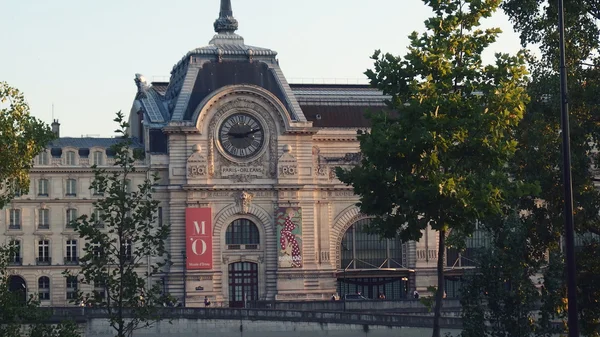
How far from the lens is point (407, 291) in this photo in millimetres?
114250

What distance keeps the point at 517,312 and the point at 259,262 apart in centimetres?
6314

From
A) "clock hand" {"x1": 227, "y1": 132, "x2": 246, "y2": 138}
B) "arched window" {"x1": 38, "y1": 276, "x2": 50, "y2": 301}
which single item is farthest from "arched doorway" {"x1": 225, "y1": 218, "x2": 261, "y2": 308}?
"arched window" {"x1": 38, "y1": 276, "x2": 50, "y2": 301}

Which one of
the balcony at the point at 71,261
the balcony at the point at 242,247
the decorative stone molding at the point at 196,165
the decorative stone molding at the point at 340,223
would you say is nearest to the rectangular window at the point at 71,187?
the balcony at the point at 71,261

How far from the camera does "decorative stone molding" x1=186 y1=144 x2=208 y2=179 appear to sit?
110000 mm

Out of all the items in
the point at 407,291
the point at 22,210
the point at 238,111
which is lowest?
the point at 407,291

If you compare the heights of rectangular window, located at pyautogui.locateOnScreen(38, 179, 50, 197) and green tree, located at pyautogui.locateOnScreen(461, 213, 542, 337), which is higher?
rectangular window, located at pyautogui.locateOnScreen(38, 179, 50, 197)

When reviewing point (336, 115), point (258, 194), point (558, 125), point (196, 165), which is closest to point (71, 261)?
point (196, 165)

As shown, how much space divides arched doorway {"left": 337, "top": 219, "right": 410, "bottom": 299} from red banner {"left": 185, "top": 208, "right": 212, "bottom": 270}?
36.9 ft

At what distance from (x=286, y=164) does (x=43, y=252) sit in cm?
2018

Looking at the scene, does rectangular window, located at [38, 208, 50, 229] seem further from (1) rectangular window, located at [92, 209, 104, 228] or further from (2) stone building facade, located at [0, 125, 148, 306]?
(1) rectangular window, located at [92, 209, 104, 228]

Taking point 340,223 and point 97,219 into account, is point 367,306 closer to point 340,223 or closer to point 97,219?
point 340,223

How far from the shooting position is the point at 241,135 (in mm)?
111000

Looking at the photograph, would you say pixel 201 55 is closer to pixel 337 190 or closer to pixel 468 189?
pixel 337 190

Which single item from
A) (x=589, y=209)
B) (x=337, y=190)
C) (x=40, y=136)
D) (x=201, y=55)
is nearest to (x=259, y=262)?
(x=337, y=190)
